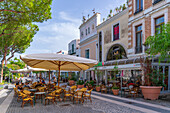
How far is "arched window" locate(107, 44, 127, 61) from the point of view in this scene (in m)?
17.0

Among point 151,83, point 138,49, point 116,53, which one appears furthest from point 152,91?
point 116,53

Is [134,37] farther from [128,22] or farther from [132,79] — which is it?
[132,79]

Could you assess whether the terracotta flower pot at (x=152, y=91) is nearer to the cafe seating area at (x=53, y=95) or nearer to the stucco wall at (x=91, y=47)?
the cafe seating area at (x=53, y=95)

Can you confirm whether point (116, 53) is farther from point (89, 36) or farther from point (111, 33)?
point (89, 36)

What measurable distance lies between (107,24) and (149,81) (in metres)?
12.0

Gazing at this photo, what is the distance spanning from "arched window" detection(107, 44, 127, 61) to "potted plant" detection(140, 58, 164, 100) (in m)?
6.16

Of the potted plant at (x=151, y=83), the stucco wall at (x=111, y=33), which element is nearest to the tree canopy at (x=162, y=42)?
the potted plant at (x=151, y=83)

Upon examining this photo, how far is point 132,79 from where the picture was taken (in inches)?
591

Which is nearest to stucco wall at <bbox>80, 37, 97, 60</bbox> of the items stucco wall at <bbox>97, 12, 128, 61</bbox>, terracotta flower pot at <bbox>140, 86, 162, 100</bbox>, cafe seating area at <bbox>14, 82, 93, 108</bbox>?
stucco wall at <bbox>97, 12, 128, 61</bbox>

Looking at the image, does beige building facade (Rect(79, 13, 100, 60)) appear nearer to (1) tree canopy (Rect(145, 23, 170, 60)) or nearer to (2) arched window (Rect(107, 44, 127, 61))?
(2) arched window (Rect(107, 44, 127, 61))

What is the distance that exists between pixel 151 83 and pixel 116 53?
8398 mm

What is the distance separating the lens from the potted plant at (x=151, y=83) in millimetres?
9555

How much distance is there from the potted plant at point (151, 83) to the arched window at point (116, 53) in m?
6.16

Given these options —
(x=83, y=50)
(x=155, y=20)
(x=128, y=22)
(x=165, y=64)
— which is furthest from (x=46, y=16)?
(x=83, y=50)
